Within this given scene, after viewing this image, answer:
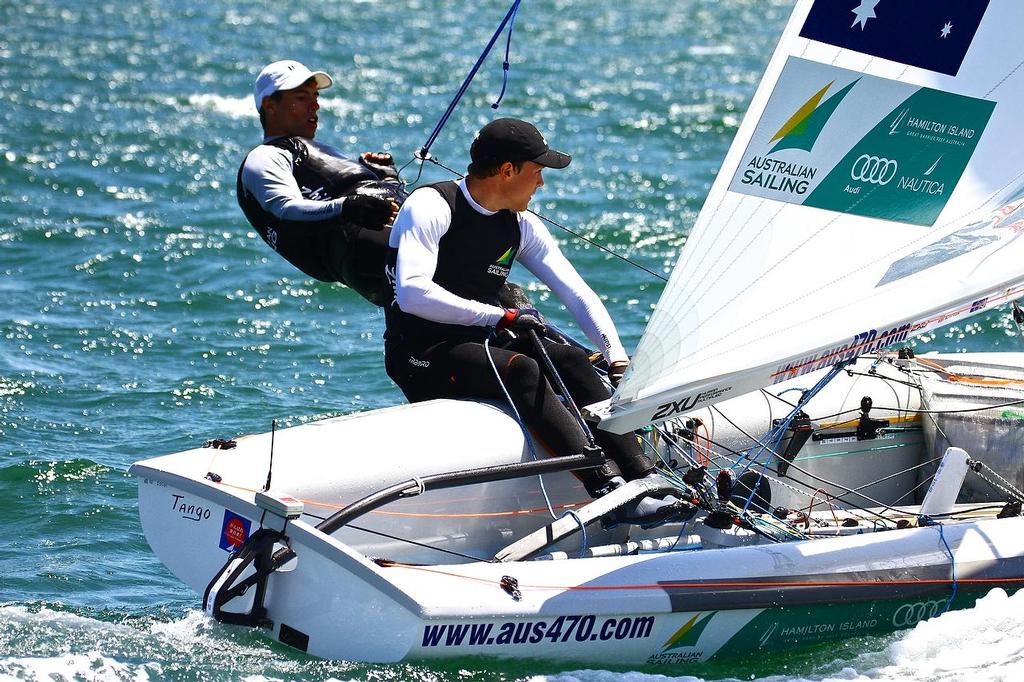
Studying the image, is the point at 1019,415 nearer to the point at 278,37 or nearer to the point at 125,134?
the point at 125,134

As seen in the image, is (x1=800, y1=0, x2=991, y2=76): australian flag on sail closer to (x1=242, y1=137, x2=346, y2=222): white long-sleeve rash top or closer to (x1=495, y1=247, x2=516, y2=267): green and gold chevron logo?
(x1=495, y1=247, x2=516, y2=267): green and gold chevron logo

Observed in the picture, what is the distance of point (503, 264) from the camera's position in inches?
191

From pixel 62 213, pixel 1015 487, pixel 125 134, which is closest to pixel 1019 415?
pixel 1015 487

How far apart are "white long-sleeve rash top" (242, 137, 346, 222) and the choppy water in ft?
4.16

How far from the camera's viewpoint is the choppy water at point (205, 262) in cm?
439

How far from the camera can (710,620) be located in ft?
13.9

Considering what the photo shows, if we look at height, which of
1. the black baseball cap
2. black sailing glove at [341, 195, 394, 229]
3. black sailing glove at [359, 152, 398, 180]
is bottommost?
black sailing glove at [341, 195, 394, 229]

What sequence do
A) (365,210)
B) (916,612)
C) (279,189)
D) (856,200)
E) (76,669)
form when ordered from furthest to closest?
1. (279,189)
2. (365,210)
3. (856,200)
4. (916,612)
5. (76,669)

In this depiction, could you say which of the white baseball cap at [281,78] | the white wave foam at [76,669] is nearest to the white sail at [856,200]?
the white wave foam at [76,669]

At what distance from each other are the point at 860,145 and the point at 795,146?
23cm

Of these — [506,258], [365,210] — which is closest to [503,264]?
[506,258]

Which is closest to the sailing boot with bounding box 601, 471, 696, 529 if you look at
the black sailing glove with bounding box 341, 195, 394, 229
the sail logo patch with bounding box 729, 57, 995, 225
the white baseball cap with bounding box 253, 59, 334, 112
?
the sail logo patch with bounding box 729, 57, 995, 225

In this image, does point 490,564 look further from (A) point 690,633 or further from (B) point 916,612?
(B) point 916,612

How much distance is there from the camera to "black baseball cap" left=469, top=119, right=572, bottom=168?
4.55m
